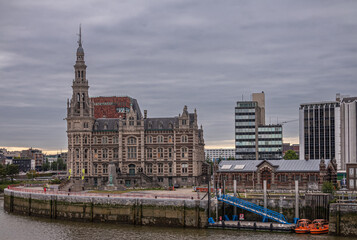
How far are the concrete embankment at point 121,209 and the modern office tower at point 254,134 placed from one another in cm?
9703

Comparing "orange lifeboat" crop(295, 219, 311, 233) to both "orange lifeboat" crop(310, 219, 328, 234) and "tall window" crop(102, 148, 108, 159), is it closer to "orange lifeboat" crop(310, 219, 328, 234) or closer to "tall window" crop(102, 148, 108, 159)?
"orange lifeboat" crop(310, 219, 328, 234)

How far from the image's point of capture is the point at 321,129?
18025 cm

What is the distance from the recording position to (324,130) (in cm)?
18012

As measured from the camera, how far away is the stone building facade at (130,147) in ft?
392

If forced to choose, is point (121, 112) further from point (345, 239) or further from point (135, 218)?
point (345, 239)

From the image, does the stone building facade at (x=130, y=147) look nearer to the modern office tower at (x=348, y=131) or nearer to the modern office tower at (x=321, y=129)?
the modern office tower at (x=321, y=129)

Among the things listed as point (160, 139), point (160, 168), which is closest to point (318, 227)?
point (160, 168)

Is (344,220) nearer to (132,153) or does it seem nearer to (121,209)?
(121,209)

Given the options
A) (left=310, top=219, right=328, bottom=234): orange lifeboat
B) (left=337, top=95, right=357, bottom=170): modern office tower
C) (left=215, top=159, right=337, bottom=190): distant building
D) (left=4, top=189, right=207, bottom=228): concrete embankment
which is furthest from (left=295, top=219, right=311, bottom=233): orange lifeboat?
(left=337, top=95, right=357, bottom=170): modern office tower

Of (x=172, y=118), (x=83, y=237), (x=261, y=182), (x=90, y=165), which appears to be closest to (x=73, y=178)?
(x=90, y=165)

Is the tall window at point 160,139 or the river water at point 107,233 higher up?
the tall window at point 160,139

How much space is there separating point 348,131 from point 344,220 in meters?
120

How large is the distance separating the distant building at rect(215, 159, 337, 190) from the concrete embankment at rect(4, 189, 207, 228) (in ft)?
82.4

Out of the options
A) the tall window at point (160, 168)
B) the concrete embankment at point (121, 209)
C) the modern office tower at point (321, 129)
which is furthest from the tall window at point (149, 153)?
the modern office tower at point (321, 129)
